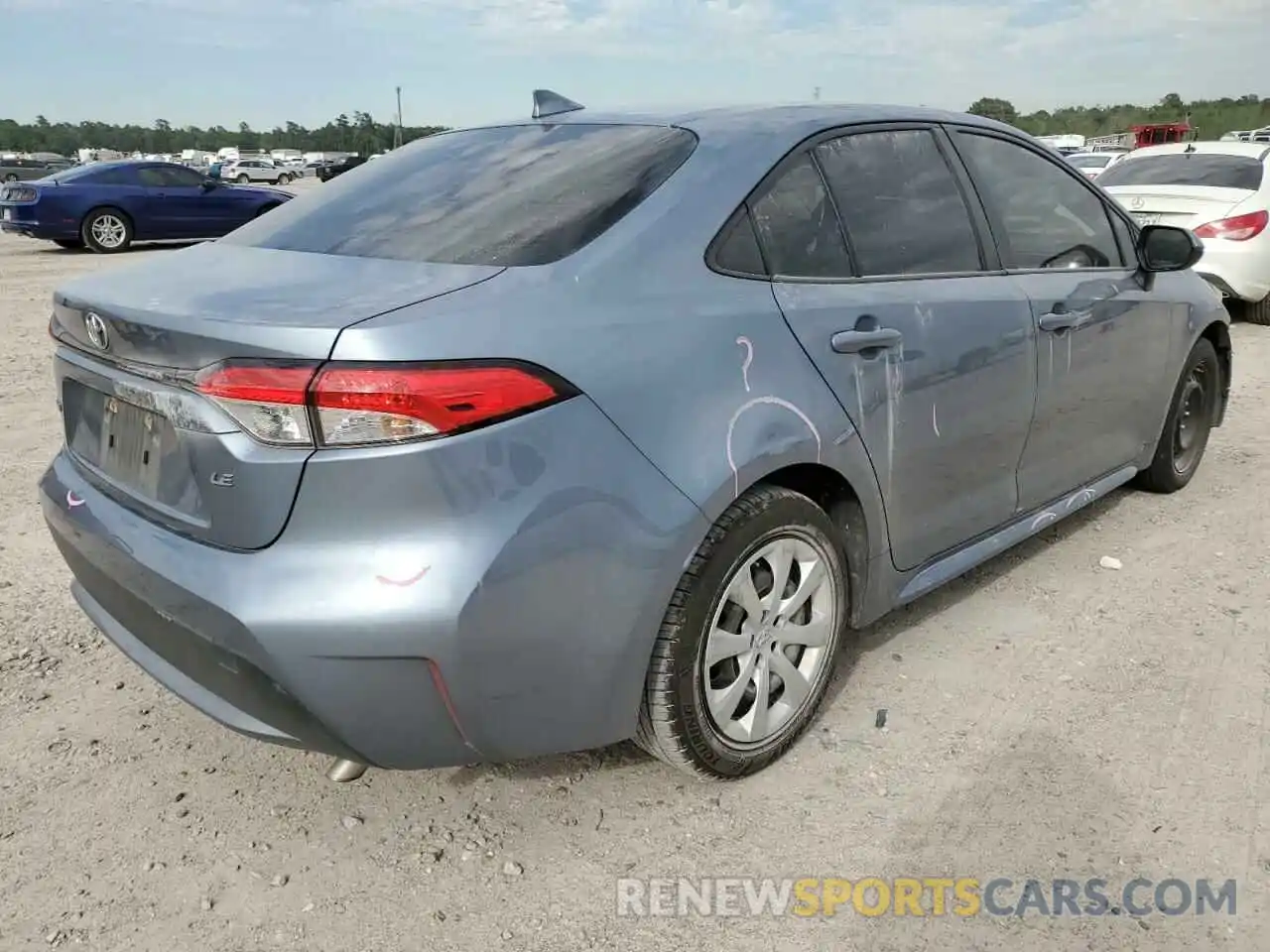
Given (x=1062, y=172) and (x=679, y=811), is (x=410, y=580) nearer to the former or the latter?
(x=679, y=811)

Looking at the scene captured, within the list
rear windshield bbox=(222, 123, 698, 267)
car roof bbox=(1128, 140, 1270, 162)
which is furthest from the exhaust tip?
car roof bbox=(1128, 140, 1270, 162)

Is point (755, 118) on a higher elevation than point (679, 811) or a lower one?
higher

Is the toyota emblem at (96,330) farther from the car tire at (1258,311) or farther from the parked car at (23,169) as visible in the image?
the parked car at (23,169)

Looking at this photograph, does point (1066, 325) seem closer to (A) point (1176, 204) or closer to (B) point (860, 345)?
(B) point (860, 345)

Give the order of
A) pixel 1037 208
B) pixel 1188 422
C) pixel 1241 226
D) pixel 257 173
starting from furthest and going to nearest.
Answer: pixel 257 173, pixel 1241 226, pixel 1188 422, pixel 1037 208

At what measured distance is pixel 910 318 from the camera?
2807 millimetres

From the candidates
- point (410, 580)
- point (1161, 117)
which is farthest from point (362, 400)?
point (1161, 117)

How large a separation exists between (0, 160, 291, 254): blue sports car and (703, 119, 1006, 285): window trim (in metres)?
13.0

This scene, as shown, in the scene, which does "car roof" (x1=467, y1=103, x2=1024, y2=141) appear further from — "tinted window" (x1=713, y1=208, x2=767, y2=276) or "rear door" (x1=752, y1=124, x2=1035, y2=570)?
"tinted window" (x1=713, y1=208, x2=767, y2=276)

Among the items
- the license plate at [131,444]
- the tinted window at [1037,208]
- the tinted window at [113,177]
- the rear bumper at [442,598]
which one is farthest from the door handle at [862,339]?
the tinted window at [113,177]

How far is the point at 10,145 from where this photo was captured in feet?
288

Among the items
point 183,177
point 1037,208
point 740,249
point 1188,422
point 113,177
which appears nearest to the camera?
point 740,249

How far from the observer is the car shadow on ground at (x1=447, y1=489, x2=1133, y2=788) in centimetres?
266

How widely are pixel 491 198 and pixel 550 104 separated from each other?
2.75ft
